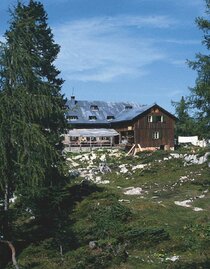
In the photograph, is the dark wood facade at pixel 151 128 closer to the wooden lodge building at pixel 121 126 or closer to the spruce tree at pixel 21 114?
the wooden lodge building at pixel 121 126

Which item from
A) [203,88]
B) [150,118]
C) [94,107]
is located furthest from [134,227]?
[94,107]

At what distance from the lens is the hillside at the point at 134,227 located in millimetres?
19594

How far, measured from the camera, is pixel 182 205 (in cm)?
2883

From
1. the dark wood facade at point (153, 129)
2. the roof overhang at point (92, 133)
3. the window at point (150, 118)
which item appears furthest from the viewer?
the roof overhang at point (92, 133)

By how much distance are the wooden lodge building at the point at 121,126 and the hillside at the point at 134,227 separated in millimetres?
30647

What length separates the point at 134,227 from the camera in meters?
23.9

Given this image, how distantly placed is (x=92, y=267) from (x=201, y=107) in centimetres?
1441

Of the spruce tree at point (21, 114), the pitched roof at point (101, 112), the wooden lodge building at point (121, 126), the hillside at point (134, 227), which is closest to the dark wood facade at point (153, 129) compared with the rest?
the wooden lodge building at point (121, 126)

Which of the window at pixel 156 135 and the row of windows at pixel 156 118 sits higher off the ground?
the row of windows at pixel 156 118

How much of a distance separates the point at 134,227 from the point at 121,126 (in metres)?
52.1

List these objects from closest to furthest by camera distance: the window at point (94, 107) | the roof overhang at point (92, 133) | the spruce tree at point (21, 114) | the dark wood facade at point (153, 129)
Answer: the spruce tree at point (21, 114) < the dark wood facade at point (153, 129) < the roof overhang at point (92, 133) < the window at point (94, 107)

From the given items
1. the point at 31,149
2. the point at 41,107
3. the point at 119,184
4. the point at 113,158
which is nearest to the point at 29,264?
the point at 31,149

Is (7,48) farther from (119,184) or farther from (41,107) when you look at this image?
(119,184)

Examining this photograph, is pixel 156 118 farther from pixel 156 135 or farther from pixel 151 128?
pixel 156 135
